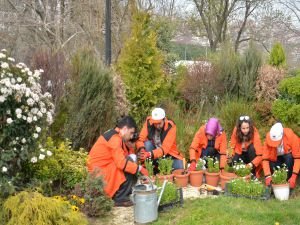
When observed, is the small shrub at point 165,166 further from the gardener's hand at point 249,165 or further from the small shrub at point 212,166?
the gardener's hand at point 249,165

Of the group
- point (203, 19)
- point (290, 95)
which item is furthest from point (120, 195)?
point (203, 19)

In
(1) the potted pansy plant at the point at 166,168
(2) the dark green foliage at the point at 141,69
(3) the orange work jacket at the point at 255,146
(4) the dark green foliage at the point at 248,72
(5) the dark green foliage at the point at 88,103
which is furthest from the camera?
(4) the dark green foliage at the point at 248,72

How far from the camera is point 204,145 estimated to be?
22.7 feet

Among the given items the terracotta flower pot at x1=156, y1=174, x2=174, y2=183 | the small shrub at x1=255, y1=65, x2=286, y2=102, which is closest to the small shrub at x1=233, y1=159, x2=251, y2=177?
the terracotta flower pot at x1=156, y1=174, x2=174, y2=183

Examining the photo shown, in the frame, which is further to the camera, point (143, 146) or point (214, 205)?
point (143, 146)

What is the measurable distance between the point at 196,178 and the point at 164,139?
2.73 feet

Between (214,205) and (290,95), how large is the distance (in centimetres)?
258

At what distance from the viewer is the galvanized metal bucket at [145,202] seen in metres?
4.77

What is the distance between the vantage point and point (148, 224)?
16.0 ft

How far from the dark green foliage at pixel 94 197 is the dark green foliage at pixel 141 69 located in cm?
420

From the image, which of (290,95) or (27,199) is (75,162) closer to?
(27,199)

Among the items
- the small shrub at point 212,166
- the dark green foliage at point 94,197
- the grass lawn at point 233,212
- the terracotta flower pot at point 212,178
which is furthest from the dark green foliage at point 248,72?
the dark green foliage at point 94,197

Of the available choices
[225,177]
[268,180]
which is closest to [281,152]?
[268,180]

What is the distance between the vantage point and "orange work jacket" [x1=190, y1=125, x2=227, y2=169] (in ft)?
21.7
